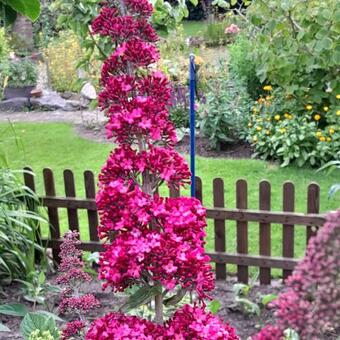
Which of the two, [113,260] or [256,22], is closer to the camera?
[113,260]

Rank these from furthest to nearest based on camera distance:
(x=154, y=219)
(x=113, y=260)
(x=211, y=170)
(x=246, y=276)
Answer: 1. (x=211, y=170)
2. (x=246, y=276)
3. (x=154, y=219)
4. (x=113, y=260)

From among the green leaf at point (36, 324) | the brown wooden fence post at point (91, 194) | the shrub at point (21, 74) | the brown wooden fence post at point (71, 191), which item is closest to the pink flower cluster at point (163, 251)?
the green leaf at point (36, 324)

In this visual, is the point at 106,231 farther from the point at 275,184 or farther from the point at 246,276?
the point at 275,184

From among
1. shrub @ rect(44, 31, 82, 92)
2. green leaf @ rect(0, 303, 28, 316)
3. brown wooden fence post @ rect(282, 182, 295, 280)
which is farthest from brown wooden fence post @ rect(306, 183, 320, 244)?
shrub @ rect(44, 31, 82, 92)

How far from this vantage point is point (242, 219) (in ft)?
12.8

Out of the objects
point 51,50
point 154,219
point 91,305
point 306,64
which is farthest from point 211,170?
point 51,50

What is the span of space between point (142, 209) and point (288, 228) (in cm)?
272

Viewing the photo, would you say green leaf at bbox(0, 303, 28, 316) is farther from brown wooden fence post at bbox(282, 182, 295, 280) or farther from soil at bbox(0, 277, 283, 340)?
brown wooden fence post at bbox(282, 182, 295, 280)

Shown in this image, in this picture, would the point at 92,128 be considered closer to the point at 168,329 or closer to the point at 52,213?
the point at 52,213

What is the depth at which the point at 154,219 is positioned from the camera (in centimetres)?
135

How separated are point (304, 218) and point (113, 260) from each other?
2.71 meters

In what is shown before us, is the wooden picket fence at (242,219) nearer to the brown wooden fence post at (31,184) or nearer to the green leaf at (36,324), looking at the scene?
the brown wooden fence post at (31,184)

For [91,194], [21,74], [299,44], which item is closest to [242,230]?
[91,194]

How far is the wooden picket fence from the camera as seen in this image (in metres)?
3.79
